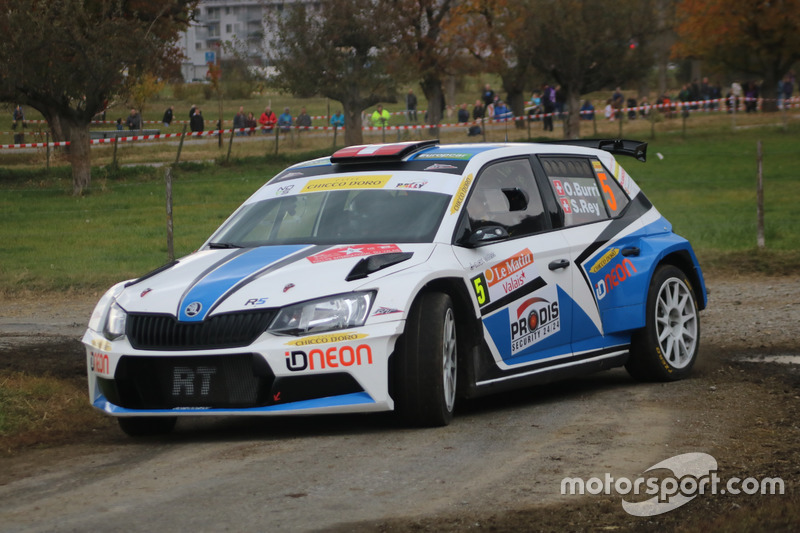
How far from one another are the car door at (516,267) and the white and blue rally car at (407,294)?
13 millimetres

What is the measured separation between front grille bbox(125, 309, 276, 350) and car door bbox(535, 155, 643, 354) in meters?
2.56

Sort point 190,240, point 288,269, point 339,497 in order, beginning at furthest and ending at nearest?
1. point 190,240
2. point 288,269
3. point 339,497

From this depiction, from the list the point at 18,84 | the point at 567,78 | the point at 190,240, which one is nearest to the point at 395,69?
the point at 567,78

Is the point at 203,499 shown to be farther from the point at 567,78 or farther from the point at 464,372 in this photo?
the point at 567,78

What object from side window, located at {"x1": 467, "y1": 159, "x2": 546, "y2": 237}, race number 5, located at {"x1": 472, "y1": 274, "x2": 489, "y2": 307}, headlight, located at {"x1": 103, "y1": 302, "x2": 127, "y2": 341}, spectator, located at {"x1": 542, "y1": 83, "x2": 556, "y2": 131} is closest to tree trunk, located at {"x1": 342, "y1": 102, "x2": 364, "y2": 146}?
spectator, located at {"x1": 542, "y1": 83, "x2": 556, "y2": 131}

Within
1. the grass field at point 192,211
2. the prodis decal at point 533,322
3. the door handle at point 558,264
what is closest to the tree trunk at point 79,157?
the grass field at point 192,211

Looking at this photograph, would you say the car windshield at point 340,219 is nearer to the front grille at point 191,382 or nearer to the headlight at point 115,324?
the headlight at point 115,324

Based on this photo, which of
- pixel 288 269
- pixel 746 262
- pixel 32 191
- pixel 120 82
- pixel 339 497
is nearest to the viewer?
pixel 339 497

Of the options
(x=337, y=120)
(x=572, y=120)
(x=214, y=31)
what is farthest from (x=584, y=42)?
(x=214, y=31)

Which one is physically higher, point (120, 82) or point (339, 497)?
point (120, 82)

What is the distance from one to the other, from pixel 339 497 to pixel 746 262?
1150cm

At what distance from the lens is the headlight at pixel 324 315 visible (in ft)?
21.0

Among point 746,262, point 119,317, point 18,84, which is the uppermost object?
point 18,84

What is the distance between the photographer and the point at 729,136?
40969 millimetres
